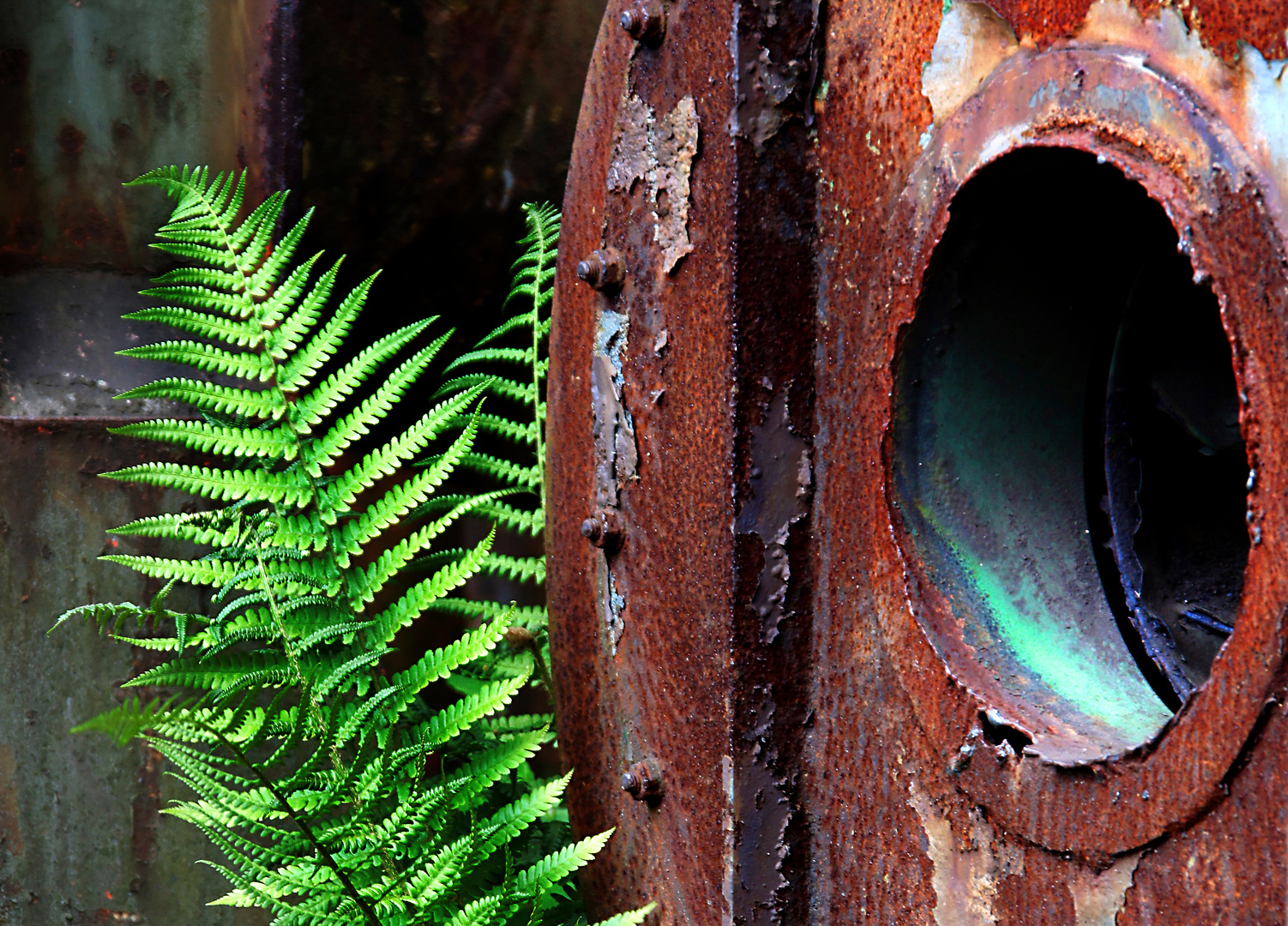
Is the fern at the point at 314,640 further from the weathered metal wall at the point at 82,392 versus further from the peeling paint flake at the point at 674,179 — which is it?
the peeling paint flake at the point at 674,179

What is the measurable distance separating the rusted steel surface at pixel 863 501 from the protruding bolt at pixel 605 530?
30 millimetres

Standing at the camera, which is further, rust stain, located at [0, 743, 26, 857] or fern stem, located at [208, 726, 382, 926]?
rust stain, located at [0, 743, 26, 857]

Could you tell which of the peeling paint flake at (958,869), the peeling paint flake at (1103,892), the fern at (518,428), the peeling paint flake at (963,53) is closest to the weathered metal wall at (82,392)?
the fern at (518,428)

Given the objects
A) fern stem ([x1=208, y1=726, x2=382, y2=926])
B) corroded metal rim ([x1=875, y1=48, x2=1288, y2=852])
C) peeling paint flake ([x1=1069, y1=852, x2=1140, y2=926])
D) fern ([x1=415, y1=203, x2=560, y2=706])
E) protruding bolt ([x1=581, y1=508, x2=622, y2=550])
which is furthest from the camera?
fern ([x1=415, y1=203, x2=560, y2=706])

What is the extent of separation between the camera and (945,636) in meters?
1.05

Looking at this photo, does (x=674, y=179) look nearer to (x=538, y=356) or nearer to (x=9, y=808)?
(x=538, y=356)

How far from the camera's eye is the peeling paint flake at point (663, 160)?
1247 mm

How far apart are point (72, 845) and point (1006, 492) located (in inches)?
63.6

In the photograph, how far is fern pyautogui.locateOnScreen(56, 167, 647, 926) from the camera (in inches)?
53.8

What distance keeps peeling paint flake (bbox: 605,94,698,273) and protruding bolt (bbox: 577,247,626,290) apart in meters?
0.08

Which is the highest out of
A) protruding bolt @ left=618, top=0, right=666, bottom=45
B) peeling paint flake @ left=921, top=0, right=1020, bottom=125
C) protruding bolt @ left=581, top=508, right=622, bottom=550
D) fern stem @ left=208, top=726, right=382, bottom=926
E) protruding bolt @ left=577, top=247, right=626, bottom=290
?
protruding bolt @ left=618, top=0, right=666, bottom=45

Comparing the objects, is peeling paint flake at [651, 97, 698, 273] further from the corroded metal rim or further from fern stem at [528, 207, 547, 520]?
fern stem at [528, 207, 547, 520]

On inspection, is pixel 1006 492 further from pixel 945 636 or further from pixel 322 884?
pixel 322 884

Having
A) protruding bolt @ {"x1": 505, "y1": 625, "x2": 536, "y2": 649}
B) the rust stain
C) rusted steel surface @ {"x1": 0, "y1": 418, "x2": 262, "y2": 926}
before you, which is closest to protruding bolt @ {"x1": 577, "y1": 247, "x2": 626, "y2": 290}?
protruding bolt @ {"x1": 505, "y1": 625, "x2": 536, "y2": 649}
